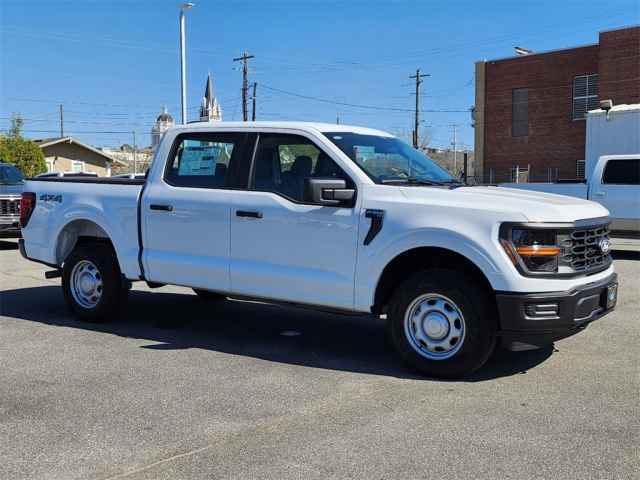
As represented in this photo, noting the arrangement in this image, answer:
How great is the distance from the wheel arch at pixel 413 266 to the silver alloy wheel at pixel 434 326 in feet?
0.96

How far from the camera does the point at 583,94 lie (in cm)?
3859

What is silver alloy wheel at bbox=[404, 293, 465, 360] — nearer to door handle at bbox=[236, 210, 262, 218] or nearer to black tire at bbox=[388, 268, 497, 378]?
black tire at bbox=[388, 268, 497, 378]

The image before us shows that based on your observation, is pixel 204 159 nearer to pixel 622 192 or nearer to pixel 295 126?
pixel 295 126

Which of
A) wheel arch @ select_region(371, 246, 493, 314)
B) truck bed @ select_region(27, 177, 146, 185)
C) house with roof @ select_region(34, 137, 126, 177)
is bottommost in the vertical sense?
Result: wheel arch @ select_region(371, 246, 493, 314)

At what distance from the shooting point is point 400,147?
6.78 m

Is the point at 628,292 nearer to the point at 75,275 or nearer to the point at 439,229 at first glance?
the point at 439,229

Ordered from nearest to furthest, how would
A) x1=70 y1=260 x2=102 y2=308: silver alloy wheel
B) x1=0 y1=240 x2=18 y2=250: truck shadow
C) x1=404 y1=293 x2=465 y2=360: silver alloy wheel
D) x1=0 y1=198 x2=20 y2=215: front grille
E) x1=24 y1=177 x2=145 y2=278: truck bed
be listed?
x1=404 y1=293 x2=465 y2=360: silver alloy wheel, x1=24 y1=177 x2=145 y2=278: truck bed, x1=70 y1=260 x2=102 y2=308: silver alloy wheel, x1=0 y1=198 x2=20 y2=215: front grille, x1=0 y1=240 x2=18 y2=250: truck shadow

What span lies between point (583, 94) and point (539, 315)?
36.6m

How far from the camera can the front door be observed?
19.3ft

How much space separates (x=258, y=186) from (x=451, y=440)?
3051 mm

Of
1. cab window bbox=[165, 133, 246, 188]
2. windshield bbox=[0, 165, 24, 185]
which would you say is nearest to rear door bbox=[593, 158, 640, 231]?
cab window bbox=[165, 133, 246, 188]

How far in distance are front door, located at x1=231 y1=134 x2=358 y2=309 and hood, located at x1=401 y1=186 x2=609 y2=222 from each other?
2.03 ft

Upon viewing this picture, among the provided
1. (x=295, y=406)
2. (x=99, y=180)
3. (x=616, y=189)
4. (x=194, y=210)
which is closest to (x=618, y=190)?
(x=616, y=189)

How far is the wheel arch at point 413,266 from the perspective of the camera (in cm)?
554
